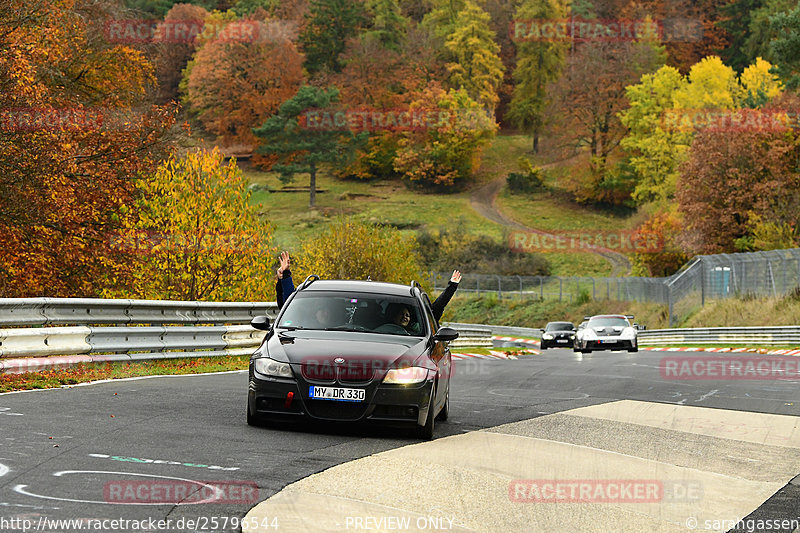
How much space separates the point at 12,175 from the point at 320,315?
60.5ft

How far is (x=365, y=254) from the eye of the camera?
147 ft

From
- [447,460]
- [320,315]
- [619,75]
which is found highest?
[619,75]

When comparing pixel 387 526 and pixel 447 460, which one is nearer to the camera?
pixel 387 526

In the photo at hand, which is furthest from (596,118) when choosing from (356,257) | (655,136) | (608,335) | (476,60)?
(608,335)

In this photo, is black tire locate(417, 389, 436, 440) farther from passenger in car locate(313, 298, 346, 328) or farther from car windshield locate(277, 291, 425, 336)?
passenger in car locate(313, 298, 346, 328)

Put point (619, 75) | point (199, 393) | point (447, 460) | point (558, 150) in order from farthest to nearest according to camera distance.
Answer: point (558, 150) → point (619, 75) → point (199, 393) → point (447, 460)

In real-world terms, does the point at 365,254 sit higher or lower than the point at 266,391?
lower

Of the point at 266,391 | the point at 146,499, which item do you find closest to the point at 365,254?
the point at 266,391

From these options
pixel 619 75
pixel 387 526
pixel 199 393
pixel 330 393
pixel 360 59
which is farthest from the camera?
pixel 360 59

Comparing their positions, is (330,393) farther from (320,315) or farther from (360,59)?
(360,59)

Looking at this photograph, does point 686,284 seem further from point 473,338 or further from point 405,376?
point 405,376

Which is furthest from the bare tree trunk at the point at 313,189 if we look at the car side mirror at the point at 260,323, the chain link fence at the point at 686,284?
the car side mirror at the point at 260,323

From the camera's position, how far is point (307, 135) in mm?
113875

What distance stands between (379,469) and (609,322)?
99.8 ft
